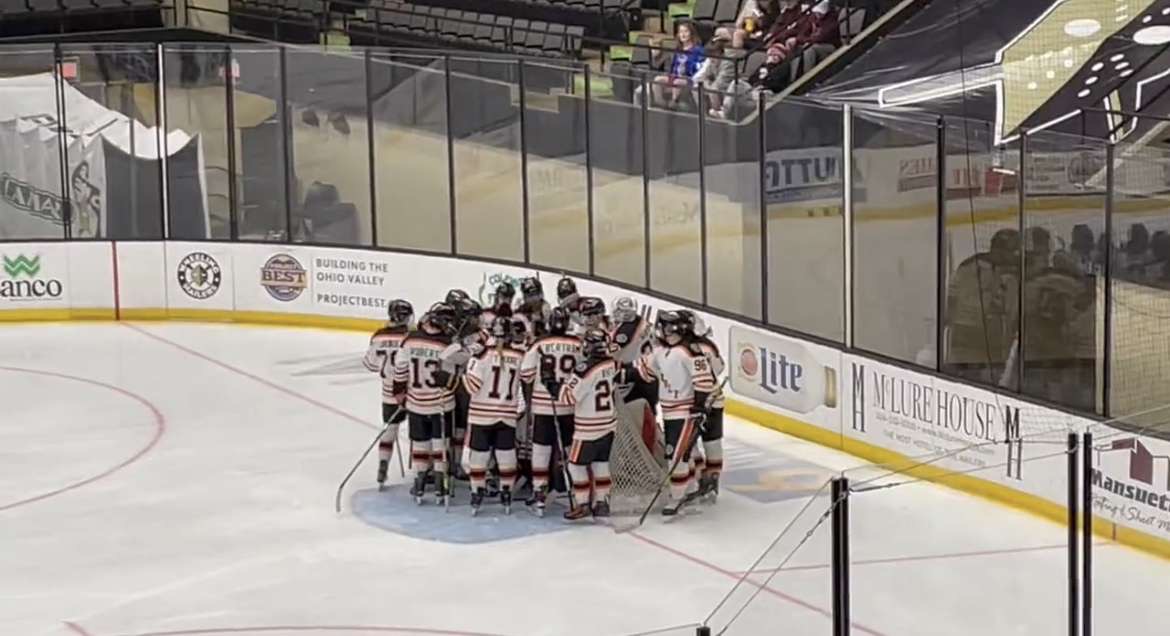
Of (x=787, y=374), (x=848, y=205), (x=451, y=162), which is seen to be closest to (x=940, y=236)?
(x=848, y=205)

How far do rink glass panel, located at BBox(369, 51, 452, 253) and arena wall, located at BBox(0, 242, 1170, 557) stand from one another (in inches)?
11.1

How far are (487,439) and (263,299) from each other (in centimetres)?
729

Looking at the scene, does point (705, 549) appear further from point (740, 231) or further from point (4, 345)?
point (4, 345)

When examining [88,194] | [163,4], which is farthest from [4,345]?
[163,4]

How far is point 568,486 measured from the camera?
33.7 ft

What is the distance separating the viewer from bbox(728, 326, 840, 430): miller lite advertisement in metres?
11.8

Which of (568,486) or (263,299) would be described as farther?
(263,299)

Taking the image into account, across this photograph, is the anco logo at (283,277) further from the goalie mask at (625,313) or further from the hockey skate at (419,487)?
the goalie mask at (625,313)

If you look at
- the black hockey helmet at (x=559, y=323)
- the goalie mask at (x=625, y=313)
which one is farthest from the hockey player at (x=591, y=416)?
the goalie mask at (x=625, y=313)

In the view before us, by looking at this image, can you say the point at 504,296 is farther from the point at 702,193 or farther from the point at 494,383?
the point at 702,193

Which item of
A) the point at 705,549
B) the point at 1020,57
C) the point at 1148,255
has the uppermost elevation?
the point at 1020,57

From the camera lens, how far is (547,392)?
1002 centimetres

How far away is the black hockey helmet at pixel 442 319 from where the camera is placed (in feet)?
34.2

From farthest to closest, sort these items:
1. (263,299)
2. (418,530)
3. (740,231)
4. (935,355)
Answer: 1. (263,299)
2. (740,231)
3. (935,355)
4. (418,530)
